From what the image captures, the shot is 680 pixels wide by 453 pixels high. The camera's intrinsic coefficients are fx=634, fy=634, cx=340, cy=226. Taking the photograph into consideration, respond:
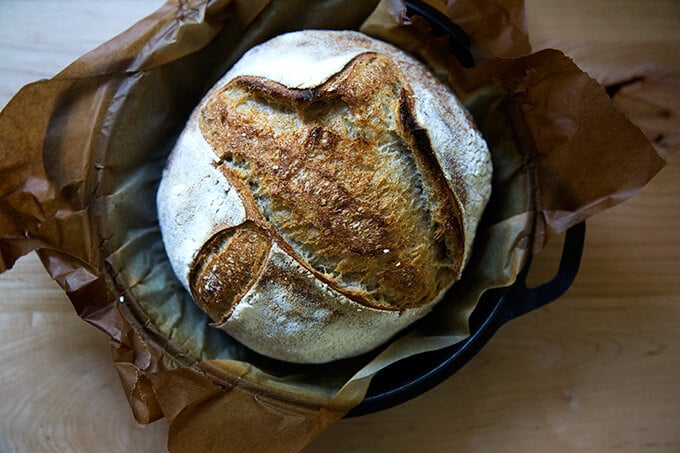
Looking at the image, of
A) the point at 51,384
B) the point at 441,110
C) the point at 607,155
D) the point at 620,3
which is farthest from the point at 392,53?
the point at 51,384

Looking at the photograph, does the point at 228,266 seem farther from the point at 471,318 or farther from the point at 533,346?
the point at 533,346

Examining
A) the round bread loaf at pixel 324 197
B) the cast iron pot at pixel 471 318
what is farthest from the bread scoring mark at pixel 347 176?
the cast iron pot at pixel 471 318

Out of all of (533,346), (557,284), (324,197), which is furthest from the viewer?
(533,346)

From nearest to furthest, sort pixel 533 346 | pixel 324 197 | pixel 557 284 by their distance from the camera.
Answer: pixel 324 197 → pixel 557 284 → pixel 533 346

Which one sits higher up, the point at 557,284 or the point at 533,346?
the point at 557,284

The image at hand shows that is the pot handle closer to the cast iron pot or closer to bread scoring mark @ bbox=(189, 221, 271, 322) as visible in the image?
the cast iron pot

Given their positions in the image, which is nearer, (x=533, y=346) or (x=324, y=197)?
(x=324, y=197)

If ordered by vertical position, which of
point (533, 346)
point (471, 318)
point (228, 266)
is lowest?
point (533, 346)

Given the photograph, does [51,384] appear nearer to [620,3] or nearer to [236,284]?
[236,284]

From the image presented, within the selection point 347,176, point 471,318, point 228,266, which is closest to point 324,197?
point 347,176
